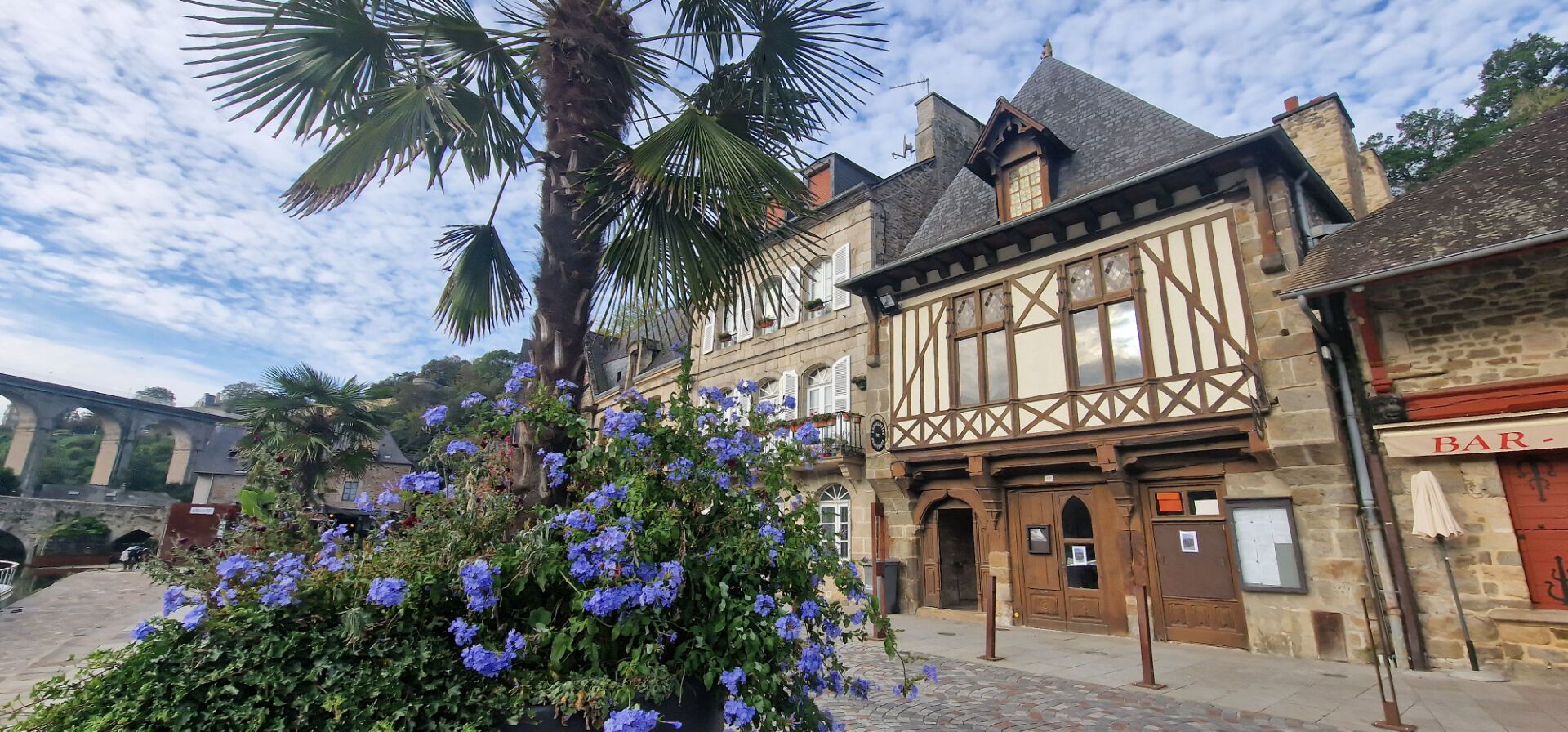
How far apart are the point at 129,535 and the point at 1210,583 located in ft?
149

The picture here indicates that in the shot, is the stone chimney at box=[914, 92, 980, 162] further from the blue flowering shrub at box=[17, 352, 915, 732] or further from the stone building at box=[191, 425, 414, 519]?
the stone building at box=[191, 425, 414, 519]

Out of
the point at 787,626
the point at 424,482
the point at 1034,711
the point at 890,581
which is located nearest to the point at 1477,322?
the point at 1034,711

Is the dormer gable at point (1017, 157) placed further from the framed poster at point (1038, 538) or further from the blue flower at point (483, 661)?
the blue flower at point (483, 661)

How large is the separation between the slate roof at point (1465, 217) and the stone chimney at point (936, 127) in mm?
8466

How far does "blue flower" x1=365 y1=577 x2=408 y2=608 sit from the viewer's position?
Result: 2104 mm

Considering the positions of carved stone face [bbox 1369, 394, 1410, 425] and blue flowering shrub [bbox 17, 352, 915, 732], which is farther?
carved stone face [bbox 1369, 394, 1410, 425]

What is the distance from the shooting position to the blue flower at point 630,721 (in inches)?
80.0

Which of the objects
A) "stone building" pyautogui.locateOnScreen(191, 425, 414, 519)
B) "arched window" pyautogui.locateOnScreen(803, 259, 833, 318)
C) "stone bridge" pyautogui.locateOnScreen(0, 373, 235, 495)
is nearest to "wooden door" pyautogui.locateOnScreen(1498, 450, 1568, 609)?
"arched window" pyautogui.locateOnScreen(803, 259, 833, 318)

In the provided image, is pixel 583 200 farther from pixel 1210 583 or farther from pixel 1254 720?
pixel 1210 583

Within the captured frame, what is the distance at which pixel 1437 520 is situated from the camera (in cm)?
681

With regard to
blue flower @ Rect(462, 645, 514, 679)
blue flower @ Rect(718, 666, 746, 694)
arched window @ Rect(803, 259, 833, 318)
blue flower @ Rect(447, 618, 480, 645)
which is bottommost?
blue flower @ Rect(718, 666, 746, 694)

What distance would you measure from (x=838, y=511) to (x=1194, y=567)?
6186 mm

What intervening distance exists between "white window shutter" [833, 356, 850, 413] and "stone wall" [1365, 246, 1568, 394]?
7.57 metres

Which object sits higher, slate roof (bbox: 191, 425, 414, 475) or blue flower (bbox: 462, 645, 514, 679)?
slate roof (bbox: 191, 425, 414, 475)
